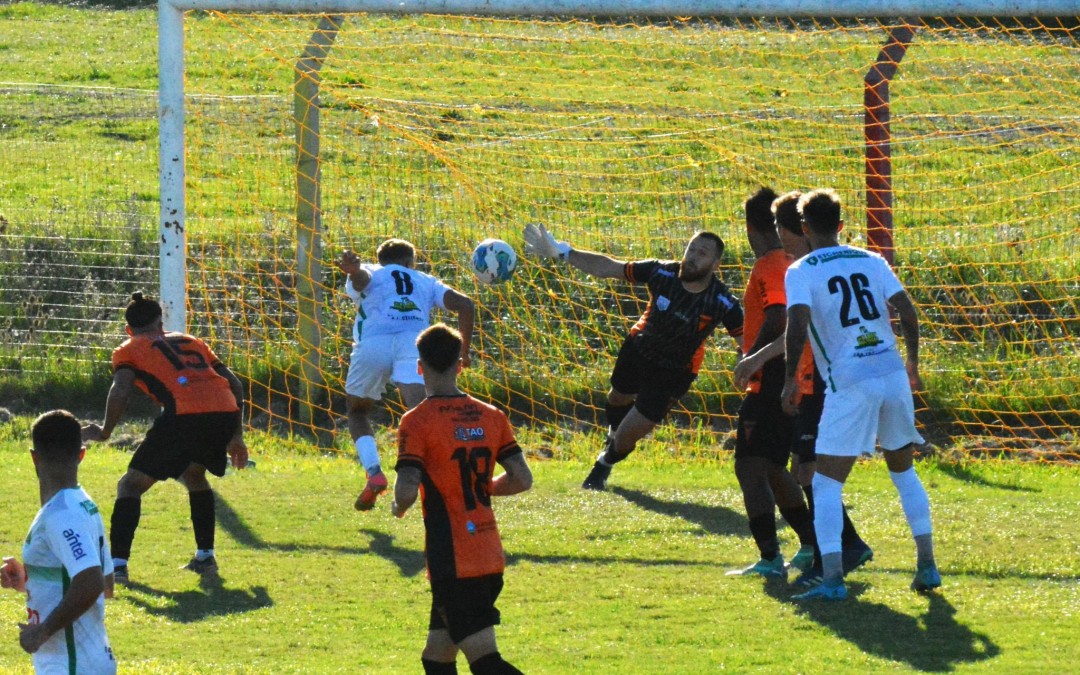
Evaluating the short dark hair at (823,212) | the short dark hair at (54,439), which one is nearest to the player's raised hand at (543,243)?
the short dark hair at (823,212)

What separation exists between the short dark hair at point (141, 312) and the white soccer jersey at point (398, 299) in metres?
1.81

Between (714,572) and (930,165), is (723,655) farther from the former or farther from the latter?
(930,165)

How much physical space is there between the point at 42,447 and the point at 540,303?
27.1 ft

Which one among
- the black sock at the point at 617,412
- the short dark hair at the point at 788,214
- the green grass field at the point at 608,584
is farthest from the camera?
the black sock at the point at 617,412

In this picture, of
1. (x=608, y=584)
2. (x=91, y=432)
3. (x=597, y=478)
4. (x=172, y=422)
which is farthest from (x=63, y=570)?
(x=597, y=478)

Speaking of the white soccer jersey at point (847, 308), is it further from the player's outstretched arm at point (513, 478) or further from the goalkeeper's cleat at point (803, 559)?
the player's outstretched arm at point (513, 478)

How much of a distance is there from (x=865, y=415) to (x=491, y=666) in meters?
2.48

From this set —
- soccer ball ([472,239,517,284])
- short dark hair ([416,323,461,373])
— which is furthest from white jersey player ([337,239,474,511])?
short dark hair ([416,323,461,373])

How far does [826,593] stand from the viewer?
7078mm

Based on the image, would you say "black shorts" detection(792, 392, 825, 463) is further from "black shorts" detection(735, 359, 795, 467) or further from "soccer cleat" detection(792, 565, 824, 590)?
"soccer cleat" detection(792, 565, 824, 590)

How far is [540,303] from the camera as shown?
1292 cm

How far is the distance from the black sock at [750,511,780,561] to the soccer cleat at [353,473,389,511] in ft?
7.41

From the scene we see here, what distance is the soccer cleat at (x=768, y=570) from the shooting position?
760cm

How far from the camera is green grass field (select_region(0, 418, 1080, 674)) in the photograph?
6.37 m
